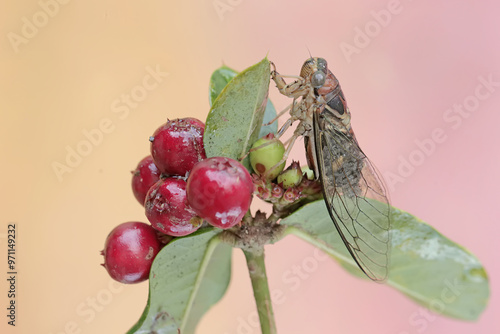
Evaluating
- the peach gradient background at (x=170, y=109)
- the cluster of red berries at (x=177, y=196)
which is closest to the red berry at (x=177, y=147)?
the cluster of red berries at (x=177, y=196)

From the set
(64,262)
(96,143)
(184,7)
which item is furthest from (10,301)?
(184,7)

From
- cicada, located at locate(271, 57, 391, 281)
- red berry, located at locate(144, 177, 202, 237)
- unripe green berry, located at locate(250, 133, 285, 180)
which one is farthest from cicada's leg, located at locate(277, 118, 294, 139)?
red berry, located at locate(144, 177, 202, 237)

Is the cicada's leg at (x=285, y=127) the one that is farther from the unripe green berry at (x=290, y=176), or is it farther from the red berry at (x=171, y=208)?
the red berry at (x=171, y=208)

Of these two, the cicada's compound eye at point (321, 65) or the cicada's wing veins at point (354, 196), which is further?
the cicada's compound eye at point (321, 65)

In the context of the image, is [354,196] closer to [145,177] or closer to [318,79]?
[318,79]

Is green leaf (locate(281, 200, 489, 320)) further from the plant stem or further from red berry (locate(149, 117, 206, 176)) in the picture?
red berry (locate(149, 117, 206, 176))

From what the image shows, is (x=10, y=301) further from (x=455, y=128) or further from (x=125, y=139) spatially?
(x=455, y=128)
